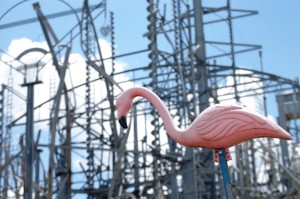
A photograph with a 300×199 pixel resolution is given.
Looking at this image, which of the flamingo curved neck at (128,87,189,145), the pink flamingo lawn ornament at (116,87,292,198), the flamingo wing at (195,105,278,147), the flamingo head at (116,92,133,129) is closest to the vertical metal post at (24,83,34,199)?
the flamingo head at (116,92,133,129)

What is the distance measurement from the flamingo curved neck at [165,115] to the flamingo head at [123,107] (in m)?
0.10

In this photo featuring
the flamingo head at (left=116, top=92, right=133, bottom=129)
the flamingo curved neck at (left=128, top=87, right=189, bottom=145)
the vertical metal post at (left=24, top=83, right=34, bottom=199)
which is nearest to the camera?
the flamingo curved neck at (left=128, top=87, right=189, bottom=145)

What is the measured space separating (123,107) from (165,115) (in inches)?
26.6

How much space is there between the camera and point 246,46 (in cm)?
2416

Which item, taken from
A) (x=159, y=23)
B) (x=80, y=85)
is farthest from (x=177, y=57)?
(x=80, y=85)

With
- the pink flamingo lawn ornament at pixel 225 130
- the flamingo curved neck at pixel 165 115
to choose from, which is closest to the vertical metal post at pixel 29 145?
the flamingo curved neck at pixel 165 115

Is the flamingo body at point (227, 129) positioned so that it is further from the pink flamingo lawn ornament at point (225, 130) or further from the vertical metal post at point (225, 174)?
the vertical metal post at point (225, 174)

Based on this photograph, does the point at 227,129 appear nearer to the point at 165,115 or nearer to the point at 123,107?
the point at 165,115

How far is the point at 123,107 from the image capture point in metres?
9.27

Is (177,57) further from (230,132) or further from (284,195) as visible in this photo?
(230,132)

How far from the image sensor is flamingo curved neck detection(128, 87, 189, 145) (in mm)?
8938

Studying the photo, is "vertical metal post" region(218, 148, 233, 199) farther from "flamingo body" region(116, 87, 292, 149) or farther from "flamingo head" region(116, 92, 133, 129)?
"flamingo head" region(116, 92, 133, 129)

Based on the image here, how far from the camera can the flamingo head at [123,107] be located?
363 inches

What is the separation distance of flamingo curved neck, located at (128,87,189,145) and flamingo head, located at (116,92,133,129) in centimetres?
10
